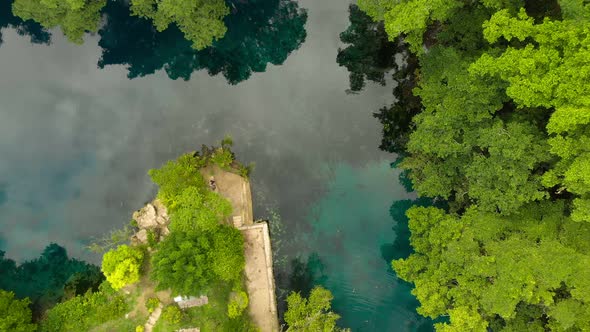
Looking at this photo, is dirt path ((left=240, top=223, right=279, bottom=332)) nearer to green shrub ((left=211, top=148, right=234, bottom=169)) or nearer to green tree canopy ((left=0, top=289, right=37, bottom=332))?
green shrub ((left=211, top=148, right=234, bottom=169))

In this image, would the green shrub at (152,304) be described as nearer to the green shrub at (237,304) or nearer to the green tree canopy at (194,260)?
the green tree canopy at (194,260)

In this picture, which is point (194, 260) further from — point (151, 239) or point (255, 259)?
point (255, 259)

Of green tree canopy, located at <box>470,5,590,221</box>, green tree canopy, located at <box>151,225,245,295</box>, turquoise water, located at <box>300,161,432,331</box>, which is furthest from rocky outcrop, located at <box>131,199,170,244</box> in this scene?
green tree canopy, located at <box>470,5,590,221</box>

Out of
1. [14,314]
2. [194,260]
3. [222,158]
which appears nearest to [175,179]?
[222,158]

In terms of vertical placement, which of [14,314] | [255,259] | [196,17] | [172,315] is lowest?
[172,315]

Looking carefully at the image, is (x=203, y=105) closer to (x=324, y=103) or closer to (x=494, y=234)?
(x=324, y=103)
